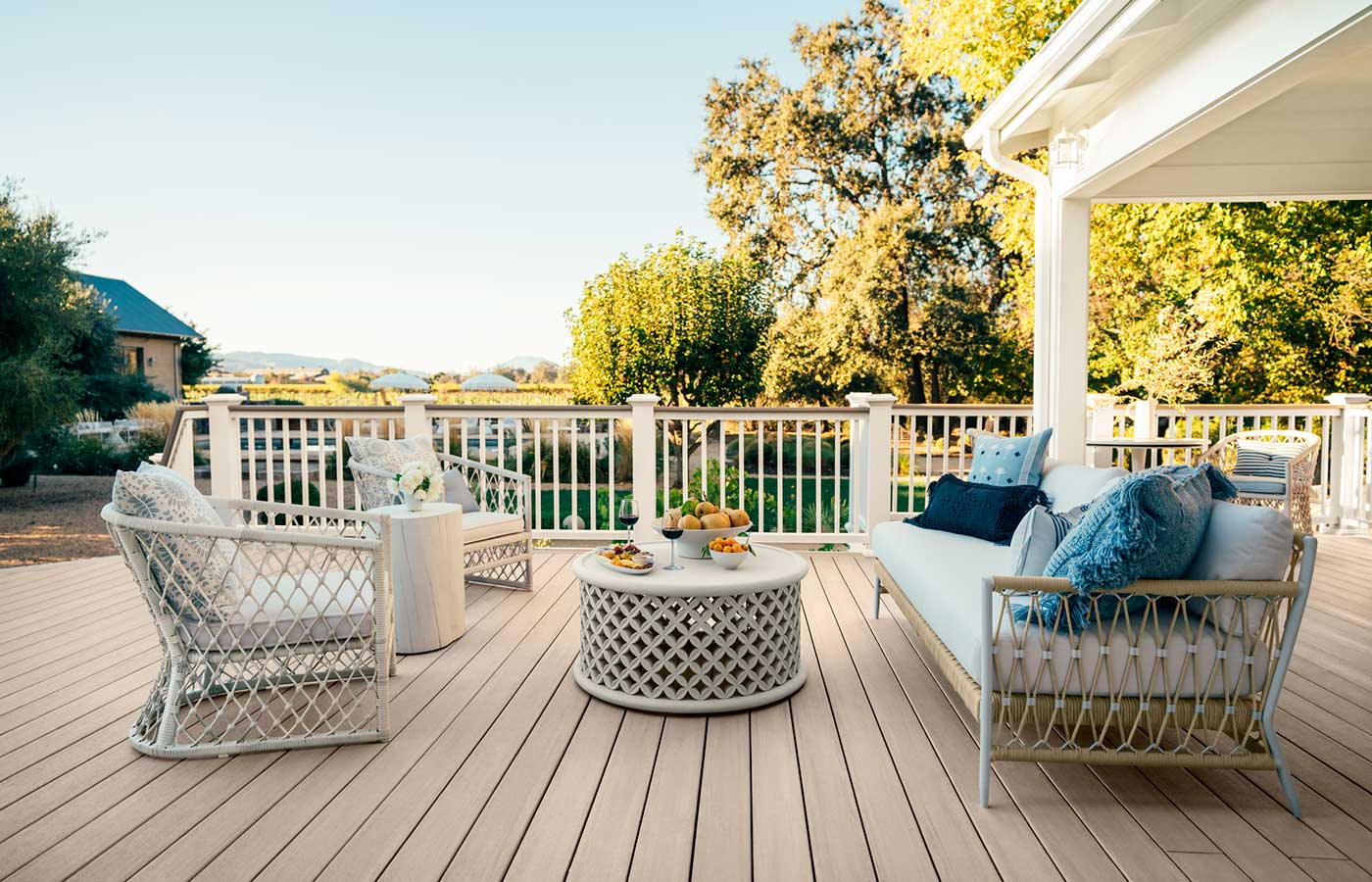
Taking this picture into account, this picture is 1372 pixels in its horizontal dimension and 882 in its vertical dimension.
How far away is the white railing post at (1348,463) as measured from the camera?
6633 mm

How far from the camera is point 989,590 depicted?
221cm

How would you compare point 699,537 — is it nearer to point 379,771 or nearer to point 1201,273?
point 379,771

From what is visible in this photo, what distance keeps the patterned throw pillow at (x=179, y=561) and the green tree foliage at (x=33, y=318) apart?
26.5 ft

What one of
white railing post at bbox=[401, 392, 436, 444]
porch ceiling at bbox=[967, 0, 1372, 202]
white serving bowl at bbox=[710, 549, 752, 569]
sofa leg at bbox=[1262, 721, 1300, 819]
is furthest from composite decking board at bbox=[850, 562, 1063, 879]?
white railing post at bbox=[401, 392, 436, 444]

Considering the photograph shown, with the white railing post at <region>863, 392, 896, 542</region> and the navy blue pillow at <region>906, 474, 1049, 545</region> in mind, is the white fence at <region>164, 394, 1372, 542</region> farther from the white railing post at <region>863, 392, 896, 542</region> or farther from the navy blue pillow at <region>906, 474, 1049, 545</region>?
the navy blue pillow at <region>906, 474, 1049, 545</region>

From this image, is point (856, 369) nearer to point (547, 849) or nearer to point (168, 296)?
point (547, 849)

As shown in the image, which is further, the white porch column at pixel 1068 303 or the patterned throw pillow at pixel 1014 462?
the white porch column at pixel 1068 303

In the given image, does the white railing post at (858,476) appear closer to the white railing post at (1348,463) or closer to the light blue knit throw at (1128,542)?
the light blue knit throw at (1128,542)

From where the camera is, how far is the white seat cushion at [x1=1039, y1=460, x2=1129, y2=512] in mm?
3506

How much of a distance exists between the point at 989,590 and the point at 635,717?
1322mm

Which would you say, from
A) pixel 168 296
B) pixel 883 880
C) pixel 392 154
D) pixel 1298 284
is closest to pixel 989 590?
pixel 883 880

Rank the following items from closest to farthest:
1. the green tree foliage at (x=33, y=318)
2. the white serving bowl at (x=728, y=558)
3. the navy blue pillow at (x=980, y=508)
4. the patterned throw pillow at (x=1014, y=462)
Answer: the white serving bowl at (x=728, y=558), the navy blue pillow at (x=980, y=508), the patterned throw pillow at (x=1014, y=462), the green tree foliage at (x=33, y=318)

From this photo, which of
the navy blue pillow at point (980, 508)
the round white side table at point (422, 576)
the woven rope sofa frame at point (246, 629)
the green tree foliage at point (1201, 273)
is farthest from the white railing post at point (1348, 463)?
the woven rope sofa frame at point (246, 629)

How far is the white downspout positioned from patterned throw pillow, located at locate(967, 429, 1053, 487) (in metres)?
0.96
